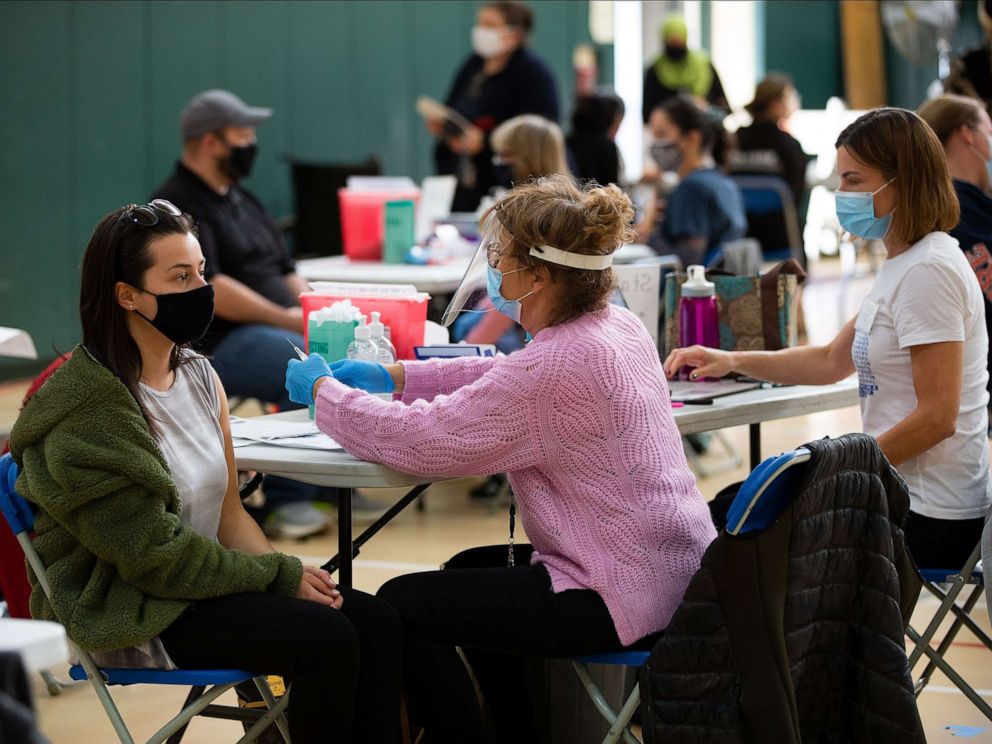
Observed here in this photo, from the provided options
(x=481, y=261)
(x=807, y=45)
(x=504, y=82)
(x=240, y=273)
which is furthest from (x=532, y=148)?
(x=807, y=45)

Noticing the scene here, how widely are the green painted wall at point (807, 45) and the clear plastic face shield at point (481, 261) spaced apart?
13.7 metres

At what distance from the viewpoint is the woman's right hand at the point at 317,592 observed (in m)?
2.45

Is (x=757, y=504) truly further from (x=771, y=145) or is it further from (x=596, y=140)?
(x=771, y=145)

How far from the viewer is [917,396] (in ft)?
9.32

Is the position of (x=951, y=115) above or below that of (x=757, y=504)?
above

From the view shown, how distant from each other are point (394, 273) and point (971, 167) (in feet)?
7.51

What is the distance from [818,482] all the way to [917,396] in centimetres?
66

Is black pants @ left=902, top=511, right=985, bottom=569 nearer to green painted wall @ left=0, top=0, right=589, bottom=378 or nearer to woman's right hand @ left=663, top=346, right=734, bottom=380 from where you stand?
woman's right hand @ left=663, top=346, right=734, bottom=380

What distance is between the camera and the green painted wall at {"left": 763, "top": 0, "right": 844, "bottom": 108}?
632 inches

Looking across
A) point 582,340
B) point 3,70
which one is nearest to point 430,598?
point 582,340

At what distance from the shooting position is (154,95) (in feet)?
24.7

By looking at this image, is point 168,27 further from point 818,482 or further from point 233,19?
point 818,482

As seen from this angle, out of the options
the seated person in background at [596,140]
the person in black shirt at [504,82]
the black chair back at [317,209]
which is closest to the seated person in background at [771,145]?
the seated person in background at [596,140]

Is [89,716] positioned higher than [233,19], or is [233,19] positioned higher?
[233,19]
